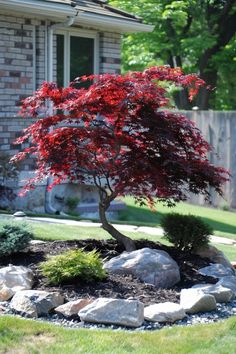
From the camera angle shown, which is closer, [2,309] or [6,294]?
[2,309]

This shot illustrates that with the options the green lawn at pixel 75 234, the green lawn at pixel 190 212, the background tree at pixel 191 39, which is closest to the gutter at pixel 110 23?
the green lawn at pixel 190 212

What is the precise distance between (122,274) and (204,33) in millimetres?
15591

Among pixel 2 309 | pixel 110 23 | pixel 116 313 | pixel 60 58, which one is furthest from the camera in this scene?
pixel 60 58

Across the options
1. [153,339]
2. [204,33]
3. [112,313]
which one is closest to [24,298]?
[112,313]

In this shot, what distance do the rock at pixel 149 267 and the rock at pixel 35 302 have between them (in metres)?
1.08

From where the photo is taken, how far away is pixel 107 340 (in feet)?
17.3

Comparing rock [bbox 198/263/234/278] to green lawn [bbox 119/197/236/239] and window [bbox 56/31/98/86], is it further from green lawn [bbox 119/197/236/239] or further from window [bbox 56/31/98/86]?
window [bbox 56/31/98/86]

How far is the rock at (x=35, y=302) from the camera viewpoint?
5.81 metres

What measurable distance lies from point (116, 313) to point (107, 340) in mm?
461

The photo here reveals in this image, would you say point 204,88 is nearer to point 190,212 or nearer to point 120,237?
point 190,212

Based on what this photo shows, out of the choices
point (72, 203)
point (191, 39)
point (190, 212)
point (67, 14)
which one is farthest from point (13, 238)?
point (191, 39)

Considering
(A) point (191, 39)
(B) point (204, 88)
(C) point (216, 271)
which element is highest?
(A) point (191, 39)

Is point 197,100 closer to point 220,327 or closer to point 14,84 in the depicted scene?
point 14,84

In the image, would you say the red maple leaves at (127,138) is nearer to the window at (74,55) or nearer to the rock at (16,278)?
the rock at (16,278)
